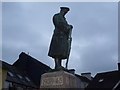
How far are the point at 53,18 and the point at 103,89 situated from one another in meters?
22.7

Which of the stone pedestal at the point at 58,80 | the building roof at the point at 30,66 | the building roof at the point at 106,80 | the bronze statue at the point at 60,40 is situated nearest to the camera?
the stone pedestal at the point at 58,80

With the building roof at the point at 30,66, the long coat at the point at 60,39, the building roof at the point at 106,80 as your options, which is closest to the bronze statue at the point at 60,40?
the long coat at the point at 60,39

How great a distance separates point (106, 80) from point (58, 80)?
2530 centimetres

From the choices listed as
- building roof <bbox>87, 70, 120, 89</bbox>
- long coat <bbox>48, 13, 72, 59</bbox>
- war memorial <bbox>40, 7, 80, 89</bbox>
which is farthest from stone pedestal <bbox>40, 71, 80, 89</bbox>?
building roof <bbox>87, 70, 120, 89</bbox>

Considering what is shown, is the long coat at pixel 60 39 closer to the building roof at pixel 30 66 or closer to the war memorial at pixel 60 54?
the war memorial at pixel 60 54

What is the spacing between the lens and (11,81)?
29047 millimetres

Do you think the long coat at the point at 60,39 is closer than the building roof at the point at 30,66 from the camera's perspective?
Yes

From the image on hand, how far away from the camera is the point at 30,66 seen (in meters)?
39.6

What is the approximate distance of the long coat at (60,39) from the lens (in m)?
9.22

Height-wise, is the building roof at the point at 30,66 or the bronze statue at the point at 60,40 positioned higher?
the building roof at the point at 30,66

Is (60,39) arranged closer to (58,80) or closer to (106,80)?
(58,80)

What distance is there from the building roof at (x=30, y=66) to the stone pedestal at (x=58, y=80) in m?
29.1

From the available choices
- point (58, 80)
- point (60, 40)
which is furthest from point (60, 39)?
point (58, 80)

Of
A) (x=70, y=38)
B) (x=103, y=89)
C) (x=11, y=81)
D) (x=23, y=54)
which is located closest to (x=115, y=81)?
(x=103, y=89)
